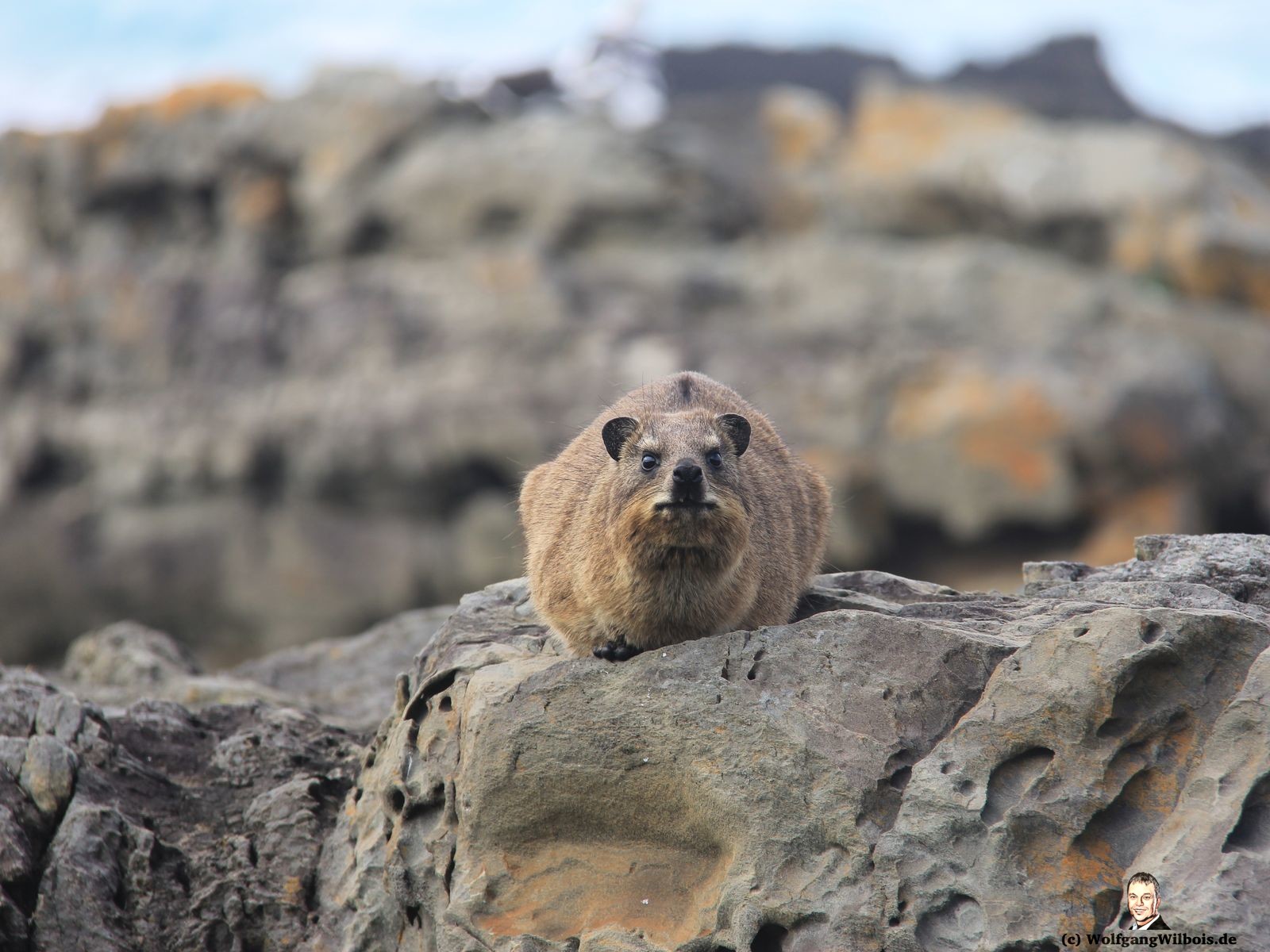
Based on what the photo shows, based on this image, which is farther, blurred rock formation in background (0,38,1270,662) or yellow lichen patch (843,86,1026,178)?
yellow lichen patch (843,86,1026,178)

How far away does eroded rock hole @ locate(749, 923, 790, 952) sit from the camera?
16.8 ft

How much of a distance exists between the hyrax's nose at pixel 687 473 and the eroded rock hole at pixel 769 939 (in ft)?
6.24

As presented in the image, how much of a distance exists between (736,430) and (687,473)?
2.93 feet

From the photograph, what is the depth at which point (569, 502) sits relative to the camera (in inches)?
268

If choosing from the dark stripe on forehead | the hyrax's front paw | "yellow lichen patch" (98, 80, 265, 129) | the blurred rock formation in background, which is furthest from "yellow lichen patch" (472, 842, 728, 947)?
"yellow lichen patch" (98, 80, 265, 129)

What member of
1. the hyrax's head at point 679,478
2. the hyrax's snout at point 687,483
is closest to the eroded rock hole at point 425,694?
the hyrax's head at point 679,478

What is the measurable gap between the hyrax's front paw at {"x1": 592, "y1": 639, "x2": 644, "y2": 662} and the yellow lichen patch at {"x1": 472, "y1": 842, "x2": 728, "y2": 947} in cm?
84

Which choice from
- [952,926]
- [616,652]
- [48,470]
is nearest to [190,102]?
[48,470]

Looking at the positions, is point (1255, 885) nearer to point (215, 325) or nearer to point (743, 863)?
point (743, 863)

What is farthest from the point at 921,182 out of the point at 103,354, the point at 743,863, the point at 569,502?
the point at 743,863

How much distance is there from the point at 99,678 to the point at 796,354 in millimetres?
13733

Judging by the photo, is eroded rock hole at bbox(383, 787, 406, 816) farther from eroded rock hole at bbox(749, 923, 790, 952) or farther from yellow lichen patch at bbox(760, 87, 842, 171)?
yellow lichen patch at bbox(760, 87, 842, 171)

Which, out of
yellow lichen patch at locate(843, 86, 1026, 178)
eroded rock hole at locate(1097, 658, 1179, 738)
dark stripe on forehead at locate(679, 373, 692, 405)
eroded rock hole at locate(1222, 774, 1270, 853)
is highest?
yellow lichen patch at locate(843, 86, 1026, 178)

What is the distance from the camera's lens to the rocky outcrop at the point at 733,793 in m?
4.95
